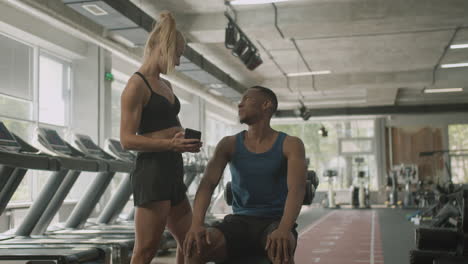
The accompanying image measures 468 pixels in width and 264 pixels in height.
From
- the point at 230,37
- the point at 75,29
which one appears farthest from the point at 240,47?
the point at 75,29

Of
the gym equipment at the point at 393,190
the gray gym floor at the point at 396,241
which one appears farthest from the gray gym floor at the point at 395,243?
the gym equipment at the point at 393,190

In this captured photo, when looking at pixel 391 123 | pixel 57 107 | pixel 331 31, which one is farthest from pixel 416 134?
pixel 57 107

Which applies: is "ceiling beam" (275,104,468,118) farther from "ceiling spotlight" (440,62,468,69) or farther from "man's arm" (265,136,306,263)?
"man's arm" (265,136,306,263)

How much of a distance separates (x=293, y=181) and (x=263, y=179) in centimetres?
13

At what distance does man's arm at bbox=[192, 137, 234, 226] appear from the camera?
1923mm

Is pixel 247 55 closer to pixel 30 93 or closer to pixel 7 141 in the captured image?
pixel 30 93

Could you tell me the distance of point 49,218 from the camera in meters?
5.11

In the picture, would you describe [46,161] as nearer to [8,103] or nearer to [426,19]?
[8,103]

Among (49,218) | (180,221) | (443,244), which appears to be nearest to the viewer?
(180,221)

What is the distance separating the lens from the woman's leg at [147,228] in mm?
1990

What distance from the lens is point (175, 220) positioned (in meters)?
2.17

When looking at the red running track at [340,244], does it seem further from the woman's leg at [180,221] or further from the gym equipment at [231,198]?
the woman's leg at [180,221]

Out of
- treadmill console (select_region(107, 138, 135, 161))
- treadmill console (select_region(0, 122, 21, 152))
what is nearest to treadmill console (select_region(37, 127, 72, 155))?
treadmill console (select_region(0, 122, 21, 152))

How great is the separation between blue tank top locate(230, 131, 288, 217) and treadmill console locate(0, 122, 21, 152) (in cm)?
233
